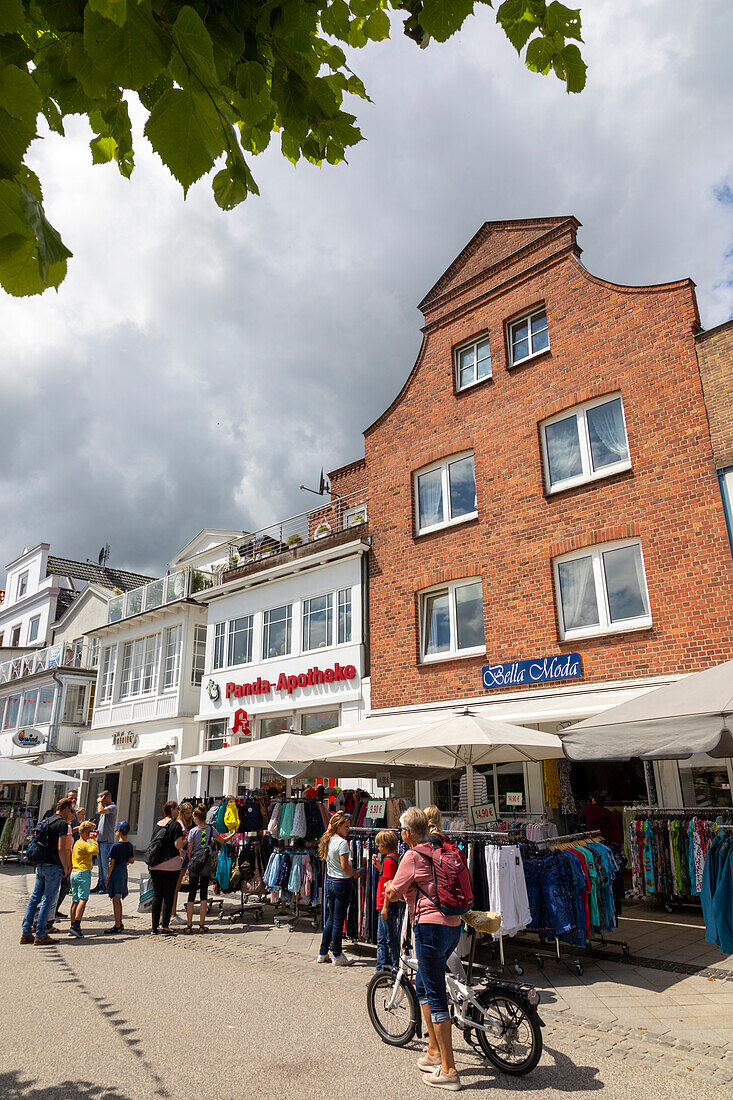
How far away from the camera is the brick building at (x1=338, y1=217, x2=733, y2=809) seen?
37.3ft

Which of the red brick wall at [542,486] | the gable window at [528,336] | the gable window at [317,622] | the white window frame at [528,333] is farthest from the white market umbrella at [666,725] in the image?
the gable window at [317,622]

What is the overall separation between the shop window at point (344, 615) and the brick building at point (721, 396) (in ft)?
29.4

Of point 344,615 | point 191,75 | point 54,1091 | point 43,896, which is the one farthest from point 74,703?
point 191,75

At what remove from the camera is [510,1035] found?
16.2 ft

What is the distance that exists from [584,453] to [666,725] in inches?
315

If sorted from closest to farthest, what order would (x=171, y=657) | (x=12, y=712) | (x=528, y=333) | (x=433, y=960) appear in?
(x=433, y=960)
(x=528, y=333)
(x=171, y=657)
(x=12, y=712)

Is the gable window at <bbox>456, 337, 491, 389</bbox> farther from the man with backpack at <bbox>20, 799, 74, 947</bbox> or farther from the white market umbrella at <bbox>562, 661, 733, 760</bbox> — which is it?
the man with backpack at <bbox>20, 799, 74, 947</bbox>

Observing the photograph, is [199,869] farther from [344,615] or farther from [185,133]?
[185,133]

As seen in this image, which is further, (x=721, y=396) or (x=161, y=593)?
(x=161, y=593)

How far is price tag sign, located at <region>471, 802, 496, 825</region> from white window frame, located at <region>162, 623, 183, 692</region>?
1624cm

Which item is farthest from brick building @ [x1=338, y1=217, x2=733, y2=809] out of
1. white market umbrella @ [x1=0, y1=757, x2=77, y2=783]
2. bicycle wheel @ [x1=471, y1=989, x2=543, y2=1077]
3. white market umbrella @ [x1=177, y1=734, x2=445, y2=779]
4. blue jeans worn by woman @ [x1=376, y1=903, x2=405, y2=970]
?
white market umbrella @ [x1=0, y1=757, x2=77, y2=783]

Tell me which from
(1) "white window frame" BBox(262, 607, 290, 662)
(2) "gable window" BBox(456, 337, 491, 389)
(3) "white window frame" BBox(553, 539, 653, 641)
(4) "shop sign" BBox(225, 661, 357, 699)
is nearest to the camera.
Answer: (3) "white window frame" BBox(553, 539, 653, 641)

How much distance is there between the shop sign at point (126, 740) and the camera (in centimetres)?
2397

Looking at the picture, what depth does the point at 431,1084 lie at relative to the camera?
472 cm
